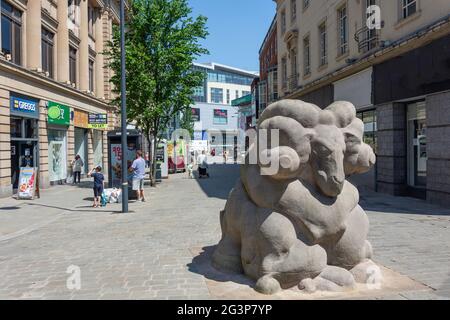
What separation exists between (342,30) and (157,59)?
8.57m

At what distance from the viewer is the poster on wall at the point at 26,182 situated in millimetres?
14461

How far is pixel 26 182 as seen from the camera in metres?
Result: 14.5

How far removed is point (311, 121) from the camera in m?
4.83

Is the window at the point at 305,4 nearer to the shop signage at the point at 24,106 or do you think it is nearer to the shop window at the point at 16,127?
the shop signage at the point at 24,106

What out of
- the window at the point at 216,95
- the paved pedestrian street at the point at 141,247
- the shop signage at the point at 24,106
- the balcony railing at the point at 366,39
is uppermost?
the window at the point at 216,95

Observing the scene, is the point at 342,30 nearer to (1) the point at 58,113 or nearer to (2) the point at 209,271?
(1) the point at 58,113

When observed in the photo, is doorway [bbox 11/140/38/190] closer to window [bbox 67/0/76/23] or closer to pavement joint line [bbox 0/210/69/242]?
pavement joint line [bbox 0/210/69/242]

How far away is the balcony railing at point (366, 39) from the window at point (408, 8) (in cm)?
148

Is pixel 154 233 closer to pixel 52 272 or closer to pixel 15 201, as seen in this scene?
pixel 52 272

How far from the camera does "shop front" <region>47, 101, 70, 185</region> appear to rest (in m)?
20.3

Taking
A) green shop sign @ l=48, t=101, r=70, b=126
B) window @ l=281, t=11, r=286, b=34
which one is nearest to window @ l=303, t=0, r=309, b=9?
window @ l=281, t=11, r=286, b=34

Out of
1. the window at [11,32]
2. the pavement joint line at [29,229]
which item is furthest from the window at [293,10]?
the pavement joint line at [29,229]
